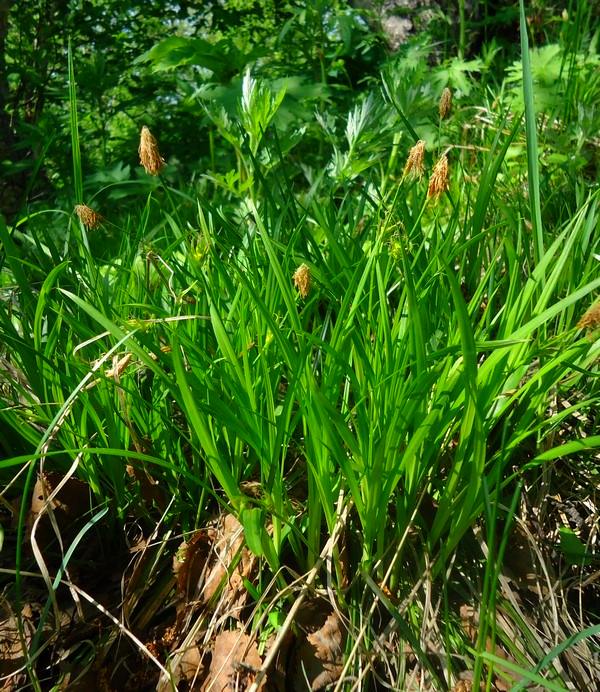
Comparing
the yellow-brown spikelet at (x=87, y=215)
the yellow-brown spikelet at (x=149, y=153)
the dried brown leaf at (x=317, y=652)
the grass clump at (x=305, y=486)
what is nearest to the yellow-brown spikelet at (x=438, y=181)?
the grass clump at (x=305, y=486)

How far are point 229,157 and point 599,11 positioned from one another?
2595 mm

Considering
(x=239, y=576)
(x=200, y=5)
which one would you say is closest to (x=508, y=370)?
(x=239, y=576)

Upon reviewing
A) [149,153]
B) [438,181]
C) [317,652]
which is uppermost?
[149,153]

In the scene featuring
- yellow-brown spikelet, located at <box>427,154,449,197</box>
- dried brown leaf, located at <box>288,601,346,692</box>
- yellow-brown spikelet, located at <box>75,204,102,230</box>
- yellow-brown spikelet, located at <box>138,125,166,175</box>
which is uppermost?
yellow-brown spikelet, located at <box>138,125,166,175</box>

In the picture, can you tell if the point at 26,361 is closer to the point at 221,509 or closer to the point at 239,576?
the point at 221,509

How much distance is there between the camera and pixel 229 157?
10.4ft

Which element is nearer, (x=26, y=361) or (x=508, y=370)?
(x=508, y=370)

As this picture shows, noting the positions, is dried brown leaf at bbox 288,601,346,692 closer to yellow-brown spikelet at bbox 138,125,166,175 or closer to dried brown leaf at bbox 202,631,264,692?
dried brown leaf at bbox 202,631,264,692

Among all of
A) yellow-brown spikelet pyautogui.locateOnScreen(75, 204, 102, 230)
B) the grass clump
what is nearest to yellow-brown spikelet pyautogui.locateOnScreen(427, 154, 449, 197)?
the grass clump

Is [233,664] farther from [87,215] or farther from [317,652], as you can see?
[87,215]

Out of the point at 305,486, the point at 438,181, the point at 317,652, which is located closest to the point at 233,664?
the point at 317,652

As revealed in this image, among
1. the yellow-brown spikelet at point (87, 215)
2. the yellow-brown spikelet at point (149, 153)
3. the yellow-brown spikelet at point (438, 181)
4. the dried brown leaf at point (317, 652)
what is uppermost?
the yellow-brown spikelet at point (149, 153)

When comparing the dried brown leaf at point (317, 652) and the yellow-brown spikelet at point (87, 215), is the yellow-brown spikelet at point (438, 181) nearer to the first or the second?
the yellow-brown spikelet at point (87, 215)

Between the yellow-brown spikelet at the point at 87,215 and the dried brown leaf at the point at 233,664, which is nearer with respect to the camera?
the dried brown leaf at the point at 233,664
